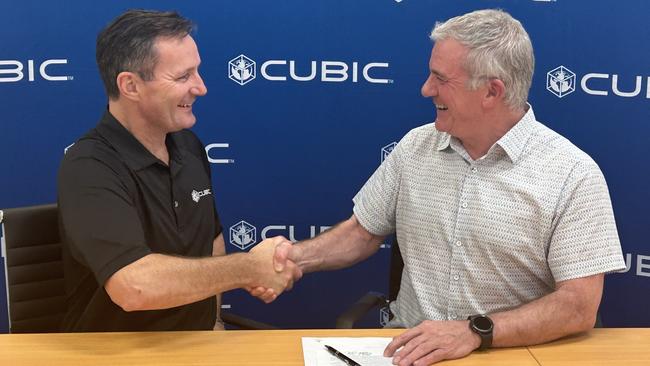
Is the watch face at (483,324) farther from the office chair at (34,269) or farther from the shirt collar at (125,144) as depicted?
the shirt collar at (125,144)

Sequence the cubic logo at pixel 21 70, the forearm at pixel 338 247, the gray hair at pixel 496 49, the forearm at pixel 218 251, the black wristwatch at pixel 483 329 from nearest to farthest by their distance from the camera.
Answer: the black wristwatch at pixel 483 329, the gray hair at pixel 496 49, the forearm at pixel 338 247, the forearm at pixel 218 251, the cubic logo at pixel 21 70

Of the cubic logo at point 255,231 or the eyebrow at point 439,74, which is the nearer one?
the eyebrow at point 439,74

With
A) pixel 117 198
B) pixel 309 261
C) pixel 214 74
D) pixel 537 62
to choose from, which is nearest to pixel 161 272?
pixel 117 198

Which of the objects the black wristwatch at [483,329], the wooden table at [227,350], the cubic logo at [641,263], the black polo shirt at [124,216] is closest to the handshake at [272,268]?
the black polo shirt at [124,216]

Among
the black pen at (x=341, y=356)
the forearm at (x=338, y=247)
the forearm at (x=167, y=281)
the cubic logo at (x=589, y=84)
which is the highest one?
the cubic logo at (x=589, y=84)

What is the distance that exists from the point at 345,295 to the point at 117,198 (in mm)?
1670

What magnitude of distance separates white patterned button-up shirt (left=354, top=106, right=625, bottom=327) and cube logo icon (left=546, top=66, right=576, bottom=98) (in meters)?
0.95

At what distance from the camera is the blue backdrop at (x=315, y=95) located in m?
3.48

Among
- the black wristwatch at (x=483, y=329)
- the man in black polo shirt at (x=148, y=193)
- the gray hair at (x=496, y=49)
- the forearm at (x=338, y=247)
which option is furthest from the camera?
the forearm at (x=338, y=247)

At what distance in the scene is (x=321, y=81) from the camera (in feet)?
11.8

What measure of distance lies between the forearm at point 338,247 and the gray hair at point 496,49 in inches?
27.7

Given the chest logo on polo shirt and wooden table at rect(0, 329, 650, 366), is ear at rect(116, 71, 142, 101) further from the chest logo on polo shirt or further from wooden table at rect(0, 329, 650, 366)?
wooden table at rect(0, 329, 650, 366)

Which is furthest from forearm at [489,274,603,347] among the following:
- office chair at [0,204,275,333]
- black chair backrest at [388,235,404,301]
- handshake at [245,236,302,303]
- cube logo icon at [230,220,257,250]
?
cube logo icon at [230,220,257,250]

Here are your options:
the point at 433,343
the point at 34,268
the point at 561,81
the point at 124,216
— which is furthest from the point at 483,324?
the point at 561,81
